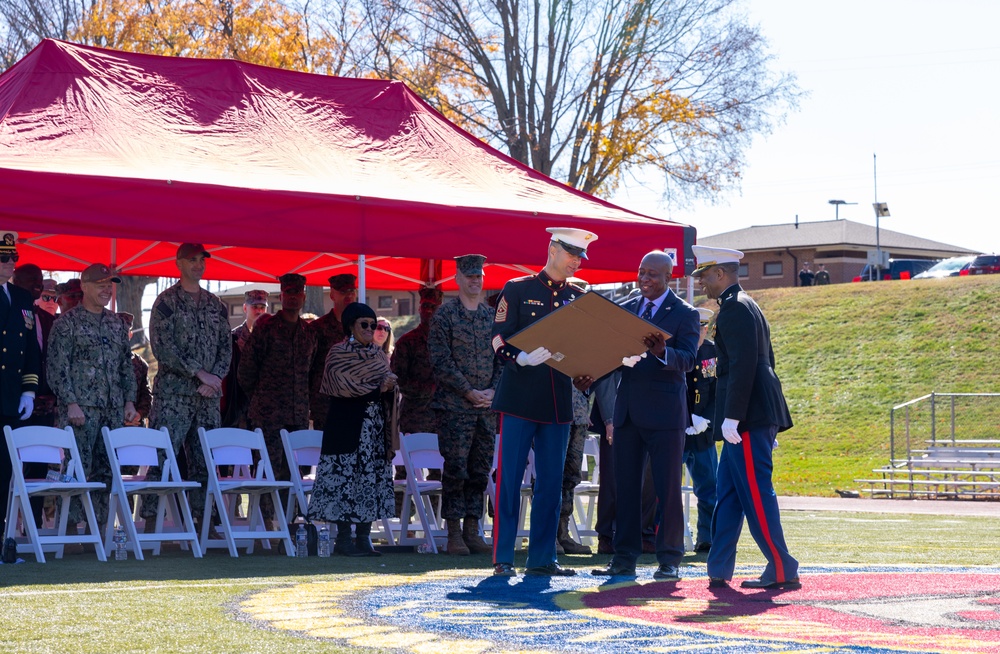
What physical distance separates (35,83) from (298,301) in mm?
2681

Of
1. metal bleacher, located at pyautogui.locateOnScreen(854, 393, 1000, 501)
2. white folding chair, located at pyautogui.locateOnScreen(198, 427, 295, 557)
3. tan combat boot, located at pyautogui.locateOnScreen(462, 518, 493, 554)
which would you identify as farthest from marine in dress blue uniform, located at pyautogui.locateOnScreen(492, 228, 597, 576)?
metal bleacher, located at pyautogui.locateOnScreen(854, 393, 1000, 501)

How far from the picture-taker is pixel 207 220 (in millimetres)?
9938

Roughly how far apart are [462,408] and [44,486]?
2.91 meters

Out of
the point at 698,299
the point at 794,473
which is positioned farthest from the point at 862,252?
the point at 794,473

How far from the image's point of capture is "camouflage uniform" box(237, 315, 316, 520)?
448 inches

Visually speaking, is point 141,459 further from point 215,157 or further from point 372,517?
point 215,157

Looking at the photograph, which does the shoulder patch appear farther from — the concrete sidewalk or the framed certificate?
the concrete sidewalk

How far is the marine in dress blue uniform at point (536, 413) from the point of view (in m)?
8.41

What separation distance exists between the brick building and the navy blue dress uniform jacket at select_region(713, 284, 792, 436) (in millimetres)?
62338

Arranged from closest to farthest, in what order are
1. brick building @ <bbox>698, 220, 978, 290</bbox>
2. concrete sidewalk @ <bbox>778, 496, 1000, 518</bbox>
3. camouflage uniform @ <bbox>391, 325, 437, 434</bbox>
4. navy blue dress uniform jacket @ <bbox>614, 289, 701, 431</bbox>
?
1. navy blue dress uniform jacket @ <bbox>614, 289, 701, 431</bbox>
2. camouflage uniform @ <bbox>391, 325, 437, 434</bbox>
3. concrete sidewalk @ <bbox>778, 496, 1000, 518</bbox>
4. brick building @ <bbox>698, 220, 978, 290</bbox>

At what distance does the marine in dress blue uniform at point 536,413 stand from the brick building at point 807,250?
61.8 m

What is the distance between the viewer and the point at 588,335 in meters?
7.96

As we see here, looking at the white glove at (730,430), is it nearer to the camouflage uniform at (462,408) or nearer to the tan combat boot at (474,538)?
the camouflage uniform at (462,408)

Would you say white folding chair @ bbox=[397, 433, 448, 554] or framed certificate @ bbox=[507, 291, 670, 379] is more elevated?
framed certificate @ bbox=[507, 291, 670, 379]
